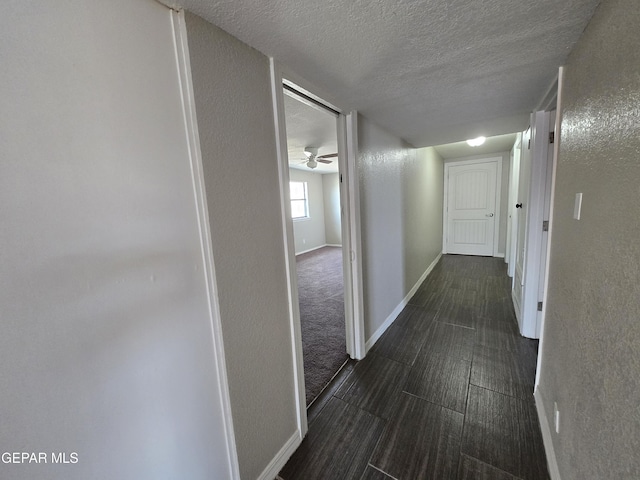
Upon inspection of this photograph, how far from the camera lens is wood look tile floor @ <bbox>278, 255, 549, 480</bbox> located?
51.1 inches

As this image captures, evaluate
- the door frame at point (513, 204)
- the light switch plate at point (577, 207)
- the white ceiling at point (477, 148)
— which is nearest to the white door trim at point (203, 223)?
the light switch plate at point (577, 207)

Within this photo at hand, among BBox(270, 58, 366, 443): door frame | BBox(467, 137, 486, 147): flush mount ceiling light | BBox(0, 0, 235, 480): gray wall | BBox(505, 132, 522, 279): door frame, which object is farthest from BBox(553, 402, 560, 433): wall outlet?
BBox(467, 137, 486, 147): flush mount ceiling light

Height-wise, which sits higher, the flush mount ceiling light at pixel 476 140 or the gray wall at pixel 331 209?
the flush mount ceiling light at pixel 476 140

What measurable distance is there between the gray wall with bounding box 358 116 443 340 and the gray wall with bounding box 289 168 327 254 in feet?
11.7

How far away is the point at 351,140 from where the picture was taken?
1.94 meters

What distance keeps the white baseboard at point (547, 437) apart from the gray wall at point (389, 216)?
122 centimetres

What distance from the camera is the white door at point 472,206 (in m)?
5.19

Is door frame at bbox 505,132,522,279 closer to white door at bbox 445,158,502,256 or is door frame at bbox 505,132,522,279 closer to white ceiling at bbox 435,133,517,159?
white ceiling at bbox 435,133,517,159

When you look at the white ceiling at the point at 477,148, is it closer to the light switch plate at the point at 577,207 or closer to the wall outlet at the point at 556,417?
the light switch plate at the point at 577,207

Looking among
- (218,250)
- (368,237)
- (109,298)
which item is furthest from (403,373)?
(109,298)

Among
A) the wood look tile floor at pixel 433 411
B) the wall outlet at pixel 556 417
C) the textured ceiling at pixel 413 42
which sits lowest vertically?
the wood look tile floor at pixel 433 411

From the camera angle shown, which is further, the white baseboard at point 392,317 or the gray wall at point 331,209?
the gray wall at point 331,209

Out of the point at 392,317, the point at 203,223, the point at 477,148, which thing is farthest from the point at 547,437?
the point at 477,148

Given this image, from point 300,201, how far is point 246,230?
19.7ft
